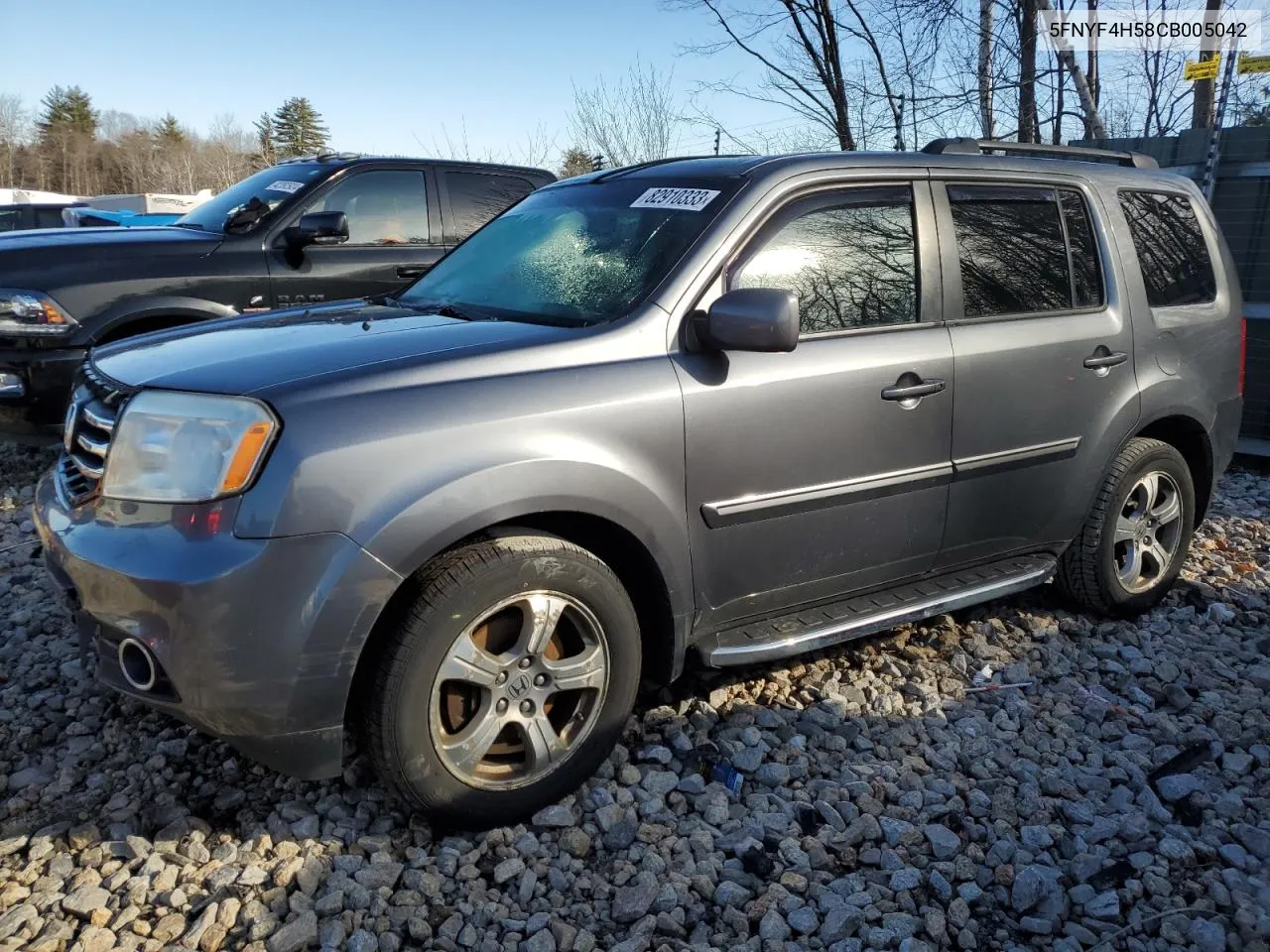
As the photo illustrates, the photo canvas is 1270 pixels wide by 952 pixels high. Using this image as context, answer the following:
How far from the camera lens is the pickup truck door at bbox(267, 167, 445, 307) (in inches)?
239

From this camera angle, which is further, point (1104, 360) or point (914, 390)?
point (1104, 360)

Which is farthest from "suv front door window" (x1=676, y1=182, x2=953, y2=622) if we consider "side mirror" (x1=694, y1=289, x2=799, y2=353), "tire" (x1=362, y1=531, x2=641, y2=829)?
"tire" (x1=362, y1=531, x2=641, y2=829)

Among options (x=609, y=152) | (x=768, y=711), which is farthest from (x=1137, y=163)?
(x=609, y=152)

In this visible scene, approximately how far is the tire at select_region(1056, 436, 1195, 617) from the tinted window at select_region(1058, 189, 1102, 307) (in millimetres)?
652

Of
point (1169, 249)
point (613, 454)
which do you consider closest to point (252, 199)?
point (613, 454)

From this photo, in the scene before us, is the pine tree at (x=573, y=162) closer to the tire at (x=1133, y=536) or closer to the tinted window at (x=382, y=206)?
the tinted window at (x=382, y=206)

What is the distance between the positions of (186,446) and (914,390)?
2.18 m

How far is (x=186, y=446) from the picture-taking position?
2.35 m

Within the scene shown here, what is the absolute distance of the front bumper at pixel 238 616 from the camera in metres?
2.24

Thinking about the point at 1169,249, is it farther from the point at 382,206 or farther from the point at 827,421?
the point at 382,206

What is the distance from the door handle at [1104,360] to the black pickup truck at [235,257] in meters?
3.00

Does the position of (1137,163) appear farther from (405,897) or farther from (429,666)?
(405,897)

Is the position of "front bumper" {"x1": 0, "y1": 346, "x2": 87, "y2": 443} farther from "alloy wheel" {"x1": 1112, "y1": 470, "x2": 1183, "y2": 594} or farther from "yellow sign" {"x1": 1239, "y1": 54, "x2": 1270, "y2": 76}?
"yellow sign" {"x1": 1239, "y1": 54, "x2": 1270, "y2": 76}

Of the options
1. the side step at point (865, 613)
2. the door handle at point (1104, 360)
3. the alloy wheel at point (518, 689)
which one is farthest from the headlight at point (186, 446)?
the door handle at point (1104, 360)
